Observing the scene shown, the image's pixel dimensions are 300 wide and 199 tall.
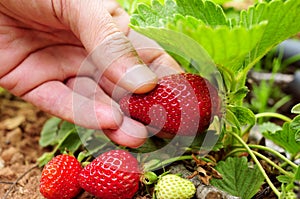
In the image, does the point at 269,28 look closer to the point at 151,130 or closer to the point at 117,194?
the point at 151,130

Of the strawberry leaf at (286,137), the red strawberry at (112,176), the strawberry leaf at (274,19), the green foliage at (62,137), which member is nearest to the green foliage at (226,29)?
the strawberry leaf at (274,19)

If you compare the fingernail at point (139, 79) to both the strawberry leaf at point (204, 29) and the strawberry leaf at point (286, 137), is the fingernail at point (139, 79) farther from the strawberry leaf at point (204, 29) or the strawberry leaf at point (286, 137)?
the strawberry leaf at point (286, 137)

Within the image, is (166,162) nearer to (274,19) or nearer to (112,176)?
(112,176)

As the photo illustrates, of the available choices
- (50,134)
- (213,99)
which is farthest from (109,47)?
(50,134)

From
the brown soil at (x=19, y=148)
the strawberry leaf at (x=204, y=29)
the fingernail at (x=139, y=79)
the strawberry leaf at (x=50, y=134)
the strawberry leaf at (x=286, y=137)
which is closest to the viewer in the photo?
the strawberry leaf at (x=204, y=29)

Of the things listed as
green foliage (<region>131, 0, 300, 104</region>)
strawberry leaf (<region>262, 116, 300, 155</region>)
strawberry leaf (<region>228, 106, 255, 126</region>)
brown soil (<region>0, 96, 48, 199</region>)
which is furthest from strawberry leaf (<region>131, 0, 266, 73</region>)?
brown soil (<region>0, 96, 48, 199</region>)

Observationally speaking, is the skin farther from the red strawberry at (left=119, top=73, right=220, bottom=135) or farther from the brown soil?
the brown soil
